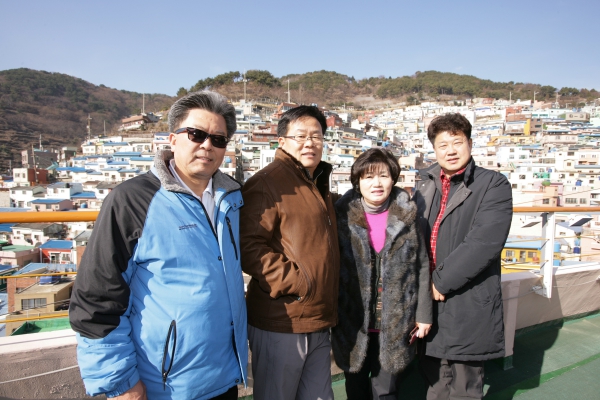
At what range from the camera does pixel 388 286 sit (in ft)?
4.83

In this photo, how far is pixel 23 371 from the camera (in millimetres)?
1294

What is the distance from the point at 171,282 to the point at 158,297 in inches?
2.3

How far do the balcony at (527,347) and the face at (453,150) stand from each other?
97 cm

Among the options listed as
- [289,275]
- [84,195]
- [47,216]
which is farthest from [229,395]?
[84,195]

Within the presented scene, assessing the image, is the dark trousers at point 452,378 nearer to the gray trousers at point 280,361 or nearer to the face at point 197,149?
the gray trousers at point 280,361

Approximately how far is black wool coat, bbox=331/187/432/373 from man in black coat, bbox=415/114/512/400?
13 cm

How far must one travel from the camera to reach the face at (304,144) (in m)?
1.45

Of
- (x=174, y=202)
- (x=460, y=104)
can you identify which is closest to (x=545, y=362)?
(x=174, y=202)

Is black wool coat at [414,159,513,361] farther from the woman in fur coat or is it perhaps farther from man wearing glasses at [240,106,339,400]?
man wearing glasses at [240,106,339,400]

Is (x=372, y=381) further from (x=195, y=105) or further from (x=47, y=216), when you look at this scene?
(x=47, y=216)

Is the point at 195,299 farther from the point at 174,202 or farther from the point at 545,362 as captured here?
the point at 545,362

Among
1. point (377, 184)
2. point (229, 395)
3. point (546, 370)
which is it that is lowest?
point (546, 370)

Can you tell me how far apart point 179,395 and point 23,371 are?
722 millimetres

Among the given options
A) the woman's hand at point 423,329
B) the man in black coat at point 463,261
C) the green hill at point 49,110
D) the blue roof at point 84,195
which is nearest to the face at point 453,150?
the man in black coat at point 463,261
